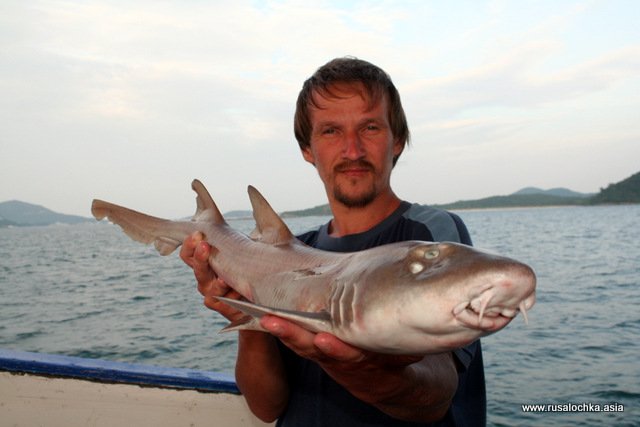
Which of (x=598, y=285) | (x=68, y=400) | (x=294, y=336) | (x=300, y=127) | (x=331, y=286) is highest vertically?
(x=300, y=127)

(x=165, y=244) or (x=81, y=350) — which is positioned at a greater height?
(x=165, y=244)

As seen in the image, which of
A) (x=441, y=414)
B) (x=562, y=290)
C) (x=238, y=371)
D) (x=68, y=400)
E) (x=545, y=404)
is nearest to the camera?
(x=441, y=414)

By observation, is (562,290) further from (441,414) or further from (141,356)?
(441,414)

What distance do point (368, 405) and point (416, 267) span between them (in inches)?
46.2

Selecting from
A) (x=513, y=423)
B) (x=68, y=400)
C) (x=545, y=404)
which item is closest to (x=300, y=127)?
(x=68, y=400)

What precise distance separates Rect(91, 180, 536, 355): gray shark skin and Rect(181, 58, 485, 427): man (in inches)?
4.4

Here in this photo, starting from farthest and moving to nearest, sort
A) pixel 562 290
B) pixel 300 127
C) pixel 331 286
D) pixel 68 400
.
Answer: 1. pixel 562 290
2. pixel 68 400
3. pixel 300 127
4. pixel 331 286

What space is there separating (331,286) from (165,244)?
207cm

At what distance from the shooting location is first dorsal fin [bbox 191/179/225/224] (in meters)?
3.53

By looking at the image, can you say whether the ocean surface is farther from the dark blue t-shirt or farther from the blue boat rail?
the dark blue t-shirt

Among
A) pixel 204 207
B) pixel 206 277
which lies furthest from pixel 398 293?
pixel 204 207

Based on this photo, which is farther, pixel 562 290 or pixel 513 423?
pixel 562 290

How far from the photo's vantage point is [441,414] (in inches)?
84.1

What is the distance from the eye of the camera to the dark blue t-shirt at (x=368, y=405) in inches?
96.2
